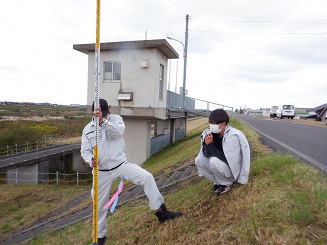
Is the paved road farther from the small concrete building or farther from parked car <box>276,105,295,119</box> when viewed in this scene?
parked car <box>276,105,295,119</box>

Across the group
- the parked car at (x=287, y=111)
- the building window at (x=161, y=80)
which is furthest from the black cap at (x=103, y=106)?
the parked car at (x=287, y=111)

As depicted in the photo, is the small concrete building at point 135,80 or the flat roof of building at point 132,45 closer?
the flat roof of building at point 132,45

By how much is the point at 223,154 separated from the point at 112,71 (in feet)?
40.9

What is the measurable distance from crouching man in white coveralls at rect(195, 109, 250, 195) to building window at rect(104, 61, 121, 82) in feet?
39.4

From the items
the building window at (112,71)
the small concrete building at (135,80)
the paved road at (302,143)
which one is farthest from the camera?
the building window at (112,71)

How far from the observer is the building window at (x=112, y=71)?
15.7 meters

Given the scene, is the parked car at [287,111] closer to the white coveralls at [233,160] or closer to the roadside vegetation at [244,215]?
the roadside vegetation at [244,215]

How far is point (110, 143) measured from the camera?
4.12 metres

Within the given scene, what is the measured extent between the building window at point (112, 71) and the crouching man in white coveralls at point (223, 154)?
12.0 m

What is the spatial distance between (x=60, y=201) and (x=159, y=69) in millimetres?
8376

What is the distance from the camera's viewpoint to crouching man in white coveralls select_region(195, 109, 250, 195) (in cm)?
409

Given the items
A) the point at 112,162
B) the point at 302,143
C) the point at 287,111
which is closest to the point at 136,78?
the point at 302,143

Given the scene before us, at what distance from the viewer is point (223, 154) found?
4.36 m

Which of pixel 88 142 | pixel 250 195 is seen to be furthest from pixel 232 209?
pixel 88 142
